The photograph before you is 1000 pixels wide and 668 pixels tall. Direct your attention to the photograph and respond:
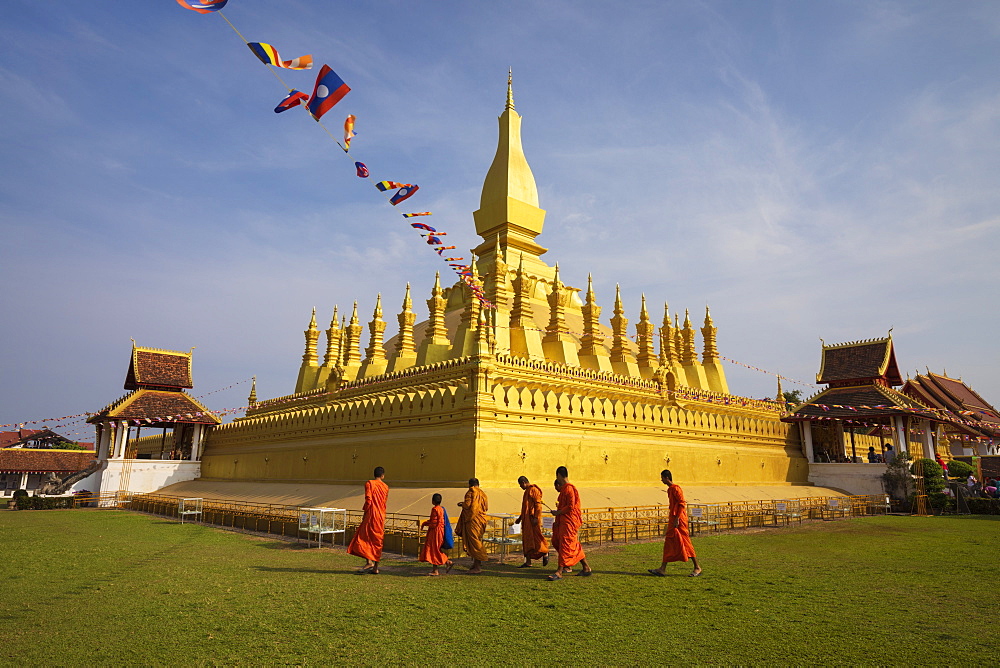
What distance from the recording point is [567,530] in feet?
28.6

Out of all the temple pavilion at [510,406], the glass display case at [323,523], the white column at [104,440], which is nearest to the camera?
the glass display case at [323,523]

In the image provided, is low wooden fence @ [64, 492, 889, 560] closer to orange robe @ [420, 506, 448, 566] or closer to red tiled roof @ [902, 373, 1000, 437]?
orange robe @ [420, 506, 448, 566]

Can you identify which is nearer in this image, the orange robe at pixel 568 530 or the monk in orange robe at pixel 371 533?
the orange robe at pixel 568 530

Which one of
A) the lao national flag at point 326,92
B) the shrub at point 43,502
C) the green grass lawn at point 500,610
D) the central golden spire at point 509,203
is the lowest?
the green grass lawn at point 500,610

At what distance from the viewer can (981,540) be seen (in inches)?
484

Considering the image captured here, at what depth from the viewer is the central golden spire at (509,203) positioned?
2630cm

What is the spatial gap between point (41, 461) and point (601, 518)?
34.2 meters

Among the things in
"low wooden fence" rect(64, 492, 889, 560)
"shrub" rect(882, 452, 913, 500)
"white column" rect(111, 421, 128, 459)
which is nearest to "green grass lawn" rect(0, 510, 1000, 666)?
"low wooden fence" rect(64, 492, 889, 560)

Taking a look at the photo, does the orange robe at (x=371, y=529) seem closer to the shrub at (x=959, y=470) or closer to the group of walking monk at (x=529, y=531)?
the group of walking monk at (x=529, y=531)

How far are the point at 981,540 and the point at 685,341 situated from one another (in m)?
13.1

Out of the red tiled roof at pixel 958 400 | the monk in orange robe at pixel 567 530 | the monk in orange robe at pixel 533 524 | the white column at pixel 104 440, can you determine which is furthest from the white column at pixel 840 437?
the white column at pixel 104 440

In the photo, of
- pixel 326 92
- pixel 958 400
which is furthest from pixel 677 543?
pixel 958 400

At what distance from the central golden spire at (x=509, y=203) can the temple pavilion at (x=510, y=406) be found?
0.21ft

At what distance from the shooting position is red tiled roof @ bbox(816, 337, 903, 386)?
76.6 ft
